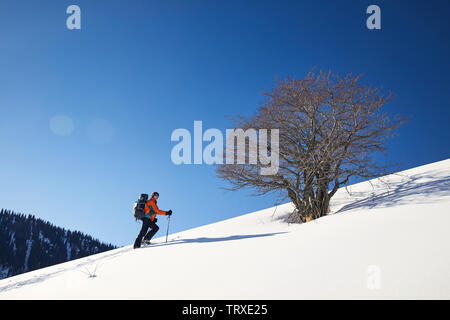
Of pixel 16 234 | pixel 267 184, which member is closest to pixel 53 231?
pixel 16 234

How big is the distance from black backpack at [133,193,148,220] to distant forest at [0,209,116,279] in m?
136

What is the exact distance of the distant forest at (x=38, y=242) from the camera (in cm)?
11217

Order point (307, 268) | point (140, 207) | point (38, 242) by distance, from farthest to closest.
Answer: point (38, 242), point (140, 207), point (307, 268)

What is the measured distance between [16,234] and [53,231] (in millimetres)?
18849

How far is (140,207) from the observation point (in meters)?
7.46

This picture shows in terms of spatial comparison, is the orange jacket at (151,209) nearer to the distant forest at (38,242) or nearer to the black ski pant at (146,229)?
the black ski pant at (146,229)

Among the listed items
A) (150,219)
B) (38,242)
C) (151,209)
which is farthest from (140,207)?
(38,242)

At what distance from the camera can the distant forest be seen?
Result: 112169 mm

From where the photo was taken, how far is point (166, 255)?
5.36 meters

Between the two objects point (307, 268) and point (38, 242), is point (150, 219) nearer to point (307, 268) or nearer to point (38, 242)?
point (307, 268)

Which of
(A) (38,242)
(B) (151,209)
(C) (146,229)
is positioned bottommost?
(A) (38,242)

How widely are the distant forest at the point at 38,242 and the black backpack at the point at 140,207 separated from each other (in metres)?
136

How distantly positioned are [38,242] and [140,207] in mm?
174374

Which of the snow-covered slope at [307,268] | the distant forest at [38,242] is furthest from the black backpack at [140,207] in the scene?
the distant forest at [38,242]
